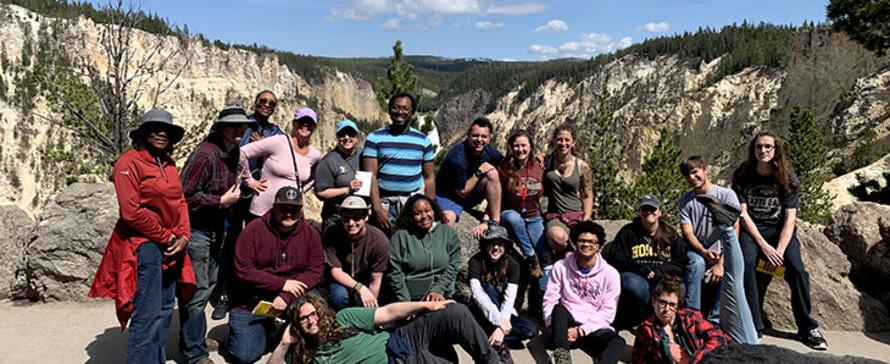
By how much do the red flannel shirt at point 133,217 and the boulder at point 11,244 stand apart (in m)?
3.55

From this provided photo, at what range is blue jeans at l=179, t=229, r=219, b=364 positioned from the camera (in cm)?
419

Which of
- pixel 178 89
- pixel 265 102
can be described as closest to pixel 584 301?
pixel 265 102

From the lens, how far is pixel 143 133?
11.9ft

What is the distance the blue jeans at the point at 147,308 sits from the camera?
3.65 metres

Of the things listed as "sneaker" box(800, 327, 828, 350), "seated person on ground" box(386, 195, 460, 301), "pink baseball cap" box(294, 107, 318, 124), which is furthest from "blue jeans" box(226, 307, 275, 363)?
"sneaker" box(800, 327, 828, 350)

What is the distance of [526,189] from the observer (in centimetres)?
→ 538

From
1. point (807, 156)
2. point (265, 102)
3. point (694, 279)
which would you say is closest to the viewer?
point (694, 279)

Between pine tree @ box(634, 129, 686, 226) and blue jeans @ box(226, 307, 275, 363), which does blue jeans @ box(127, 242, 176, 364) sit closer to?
blue jeans @ box(226, 307, 275, 363)

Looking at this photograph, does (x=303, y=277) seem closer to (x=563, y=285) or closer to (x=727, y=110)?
(x=563, y=285)

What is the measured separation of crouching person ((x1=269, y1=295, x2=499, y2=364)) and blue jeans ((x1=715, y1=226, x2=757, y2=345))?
7.22ft

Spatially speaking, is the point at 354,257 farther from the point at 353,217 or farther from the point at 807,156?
the point at 807,156

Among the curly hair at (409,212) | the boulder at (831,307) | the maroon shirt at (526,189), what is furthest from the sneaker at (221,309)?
the boulder at (831,307)

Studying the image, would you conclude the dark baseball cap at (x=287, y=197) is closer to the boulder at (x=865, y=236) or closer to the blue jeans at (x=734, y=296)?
the blue jeans at (x=734, y=296)

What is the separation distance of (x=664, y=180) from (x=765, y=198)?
476 cm
